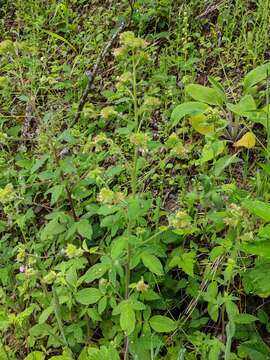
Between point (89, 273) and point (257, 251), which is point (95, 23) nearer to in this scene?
point (89, 273)

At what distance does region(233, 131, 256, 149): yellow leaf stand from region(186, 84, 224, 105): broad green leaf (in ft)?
0.84


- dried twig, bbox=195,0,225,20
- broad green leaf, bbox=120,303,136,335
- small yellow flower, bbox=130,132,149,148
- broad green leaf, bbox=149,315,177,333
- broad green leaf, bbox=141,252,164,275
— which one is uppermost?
small yellow flower, bbox=130,132,149,148

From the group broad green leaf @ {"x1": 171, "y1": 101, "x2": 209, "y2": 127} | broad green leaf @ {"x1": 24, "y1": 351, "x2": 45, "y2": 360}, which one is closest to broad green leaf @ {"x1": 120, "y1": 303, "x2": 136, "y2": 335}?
broad green leaf @ {"x1": 24, "y1": 351, "x2": 45, "y2": 360}

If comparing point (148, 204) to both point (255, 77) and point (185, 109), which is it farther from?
point (255, 77)

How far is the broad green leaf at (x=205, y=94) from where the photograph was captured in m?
2.73

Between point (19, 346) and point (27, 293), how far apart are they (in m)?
0.24

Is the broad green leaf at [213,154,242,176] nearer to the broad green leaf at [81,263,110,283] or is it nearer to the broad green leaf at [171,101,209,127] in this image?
the broad green leaf at [171,101,209,127]

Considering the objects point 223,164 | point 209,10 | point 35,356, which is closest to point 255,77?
point 223,164

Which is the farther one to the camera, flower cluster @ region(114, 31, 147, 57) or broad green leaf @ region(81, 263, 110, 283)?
broad green leaf @ region(81, 263, 110, 283)

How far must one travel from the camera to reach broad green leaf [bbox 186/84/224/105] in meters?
2.73

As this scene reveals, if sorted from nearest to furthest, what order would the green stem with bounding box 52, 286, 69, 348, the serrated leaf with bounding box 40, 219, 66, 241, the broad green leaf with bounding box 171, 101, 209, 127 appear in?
the green stem with bounding box 52, 286, 69, 348
the serrated leaf with bounding box 40, 219, 66, 241
the broad green leaf with bounding box 171, 101, 209, 127

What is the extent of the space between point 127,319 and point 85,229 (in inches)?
19.6

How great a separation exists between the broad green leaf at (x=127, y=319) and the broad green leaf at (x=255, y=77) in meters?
1.42

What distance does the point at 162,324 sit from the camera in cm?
203
